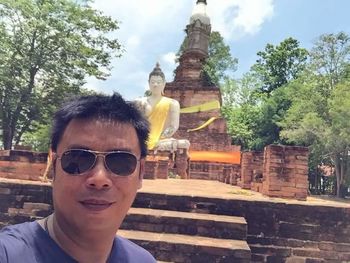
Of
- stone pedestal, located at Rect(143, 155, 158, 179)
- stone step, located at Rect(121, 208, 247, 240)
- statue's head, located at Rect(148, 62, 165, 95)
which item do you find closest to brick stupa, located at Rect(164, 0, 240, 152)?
statue's head, located at Rect(148, 62, 165, 95)

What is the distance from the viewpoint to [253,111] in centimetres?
2884

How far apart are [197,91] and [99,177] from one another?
22.3 meters

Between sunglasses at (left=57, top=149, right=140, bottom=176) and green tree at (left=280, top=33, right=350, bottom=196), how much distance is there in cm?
1727

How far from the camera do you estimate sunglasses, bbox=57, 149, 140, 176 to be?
4.07 ft

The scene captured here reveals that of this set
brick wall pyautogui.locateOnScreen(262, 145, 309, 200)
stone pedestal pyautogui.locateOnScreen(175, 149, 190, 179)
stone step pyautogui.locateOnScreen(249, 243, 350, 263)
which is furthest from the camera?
stone pedestal pyautogui.locateOnScreen(175, 149, 190, 179)

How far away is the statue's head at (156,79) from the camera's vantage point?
12664mm

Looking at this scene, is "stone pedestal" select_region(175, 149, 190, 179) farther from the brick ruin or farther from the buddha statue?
the brick ruin

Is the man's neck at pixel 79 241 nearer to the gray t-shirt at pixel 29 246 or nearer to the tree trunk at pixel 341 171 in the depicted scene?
the gray t-shirt at pixel 29 246

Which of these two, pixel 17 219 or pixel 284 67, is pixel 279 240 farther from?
pixel 284 67

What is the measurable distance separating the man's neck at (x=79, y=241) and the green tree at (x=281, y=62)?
3008 centimetres

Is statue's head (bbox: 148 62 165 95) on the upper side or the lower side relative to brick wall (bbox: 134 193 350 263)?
upper

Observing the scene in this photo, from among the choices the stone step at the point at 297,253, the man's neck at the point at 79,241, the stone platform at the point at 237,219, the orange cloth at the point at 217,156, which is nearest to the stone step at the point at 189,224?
the stone platform at the point at 237,219

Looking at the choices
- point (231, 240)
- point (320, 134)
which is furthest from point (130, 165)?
point (320, 134)

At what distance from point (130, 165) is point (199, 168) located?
15635 mm
